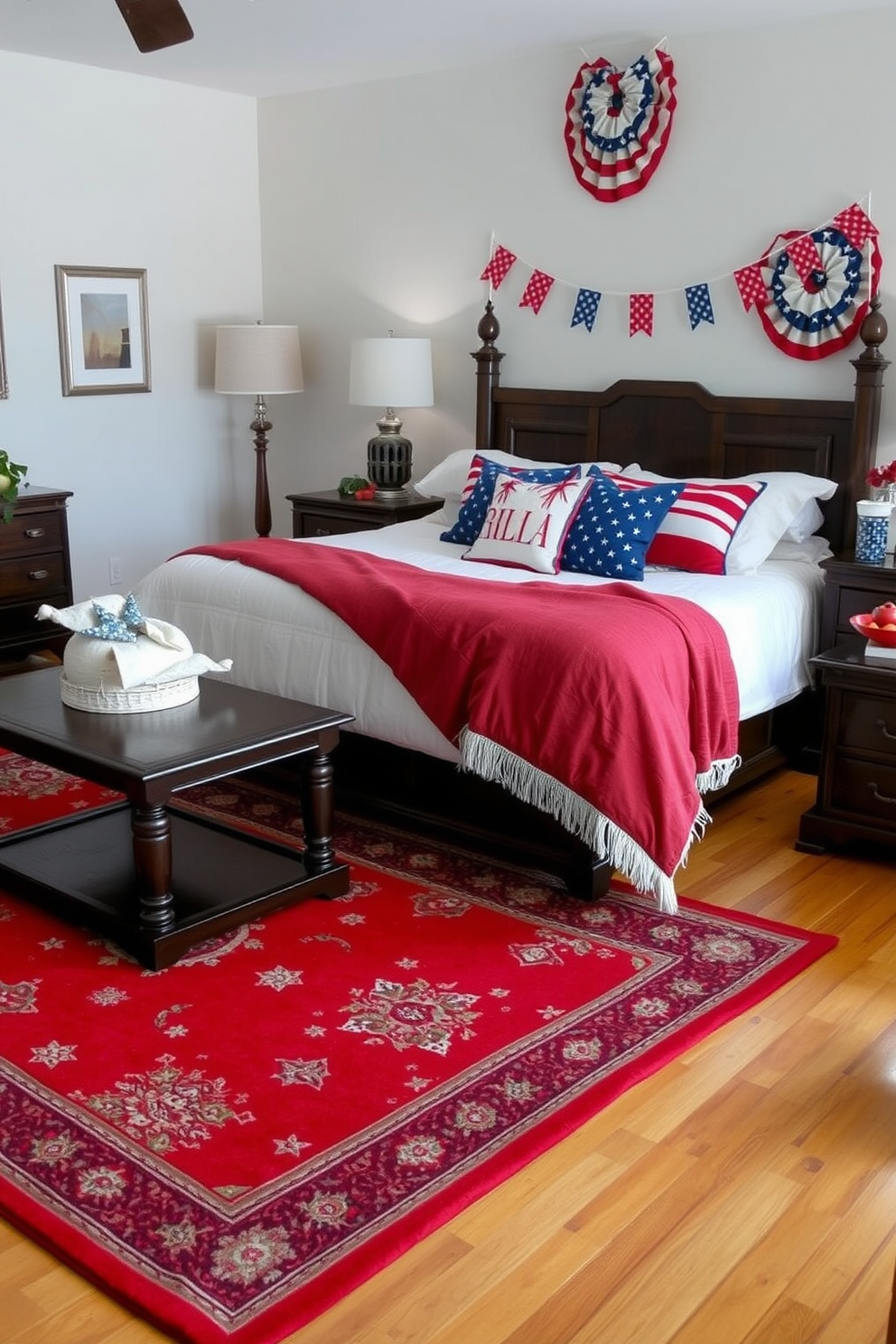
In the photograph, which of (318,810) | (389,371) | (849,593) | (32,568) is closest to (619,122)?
(389,371)

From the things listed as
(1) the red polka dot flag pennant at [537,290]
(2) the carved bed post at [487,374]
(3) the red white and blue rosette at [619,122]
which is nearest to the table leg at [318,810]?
(2) the carved bed post at [487,374]

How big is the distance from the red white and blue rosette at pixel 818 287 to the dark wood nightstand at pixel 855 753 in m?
1.36

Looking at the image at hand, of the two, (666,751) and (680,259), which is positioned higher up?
(680,259)

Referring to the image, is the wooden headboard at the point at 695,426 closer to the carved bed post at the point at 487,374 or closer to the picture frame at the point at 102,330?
the carved bed post at the point at 487,374

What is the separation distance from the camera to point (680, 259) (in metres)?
4.79

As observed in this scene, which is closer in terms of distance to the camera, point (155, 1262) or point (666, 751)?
point (155, 1262)

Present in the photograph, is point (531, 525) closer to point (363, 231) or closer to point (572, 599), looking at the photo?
point (572, 599)

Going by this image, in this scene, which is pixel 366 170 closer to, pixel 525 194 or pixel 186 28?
pixel 525 194

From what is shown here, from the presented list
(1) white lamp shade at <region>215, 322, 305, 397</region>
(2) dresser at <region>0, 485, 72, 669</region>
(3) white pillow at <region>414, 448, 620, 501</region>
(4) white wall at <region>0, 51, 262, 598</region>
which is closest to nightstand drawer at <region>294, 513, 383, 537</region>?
(3) white pillow at <region>414, 448, 620, 501</region>

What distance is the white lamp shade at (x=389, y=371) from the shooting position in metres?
5.35

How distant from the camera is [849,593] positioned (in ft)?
13.0

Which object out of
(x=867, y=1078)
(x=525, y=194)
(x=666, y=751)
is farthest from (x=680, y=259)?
(x=867, y=1078)

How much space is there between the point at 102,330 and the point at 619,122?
7.80ft

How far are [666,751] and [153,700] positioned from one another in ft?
4.16
